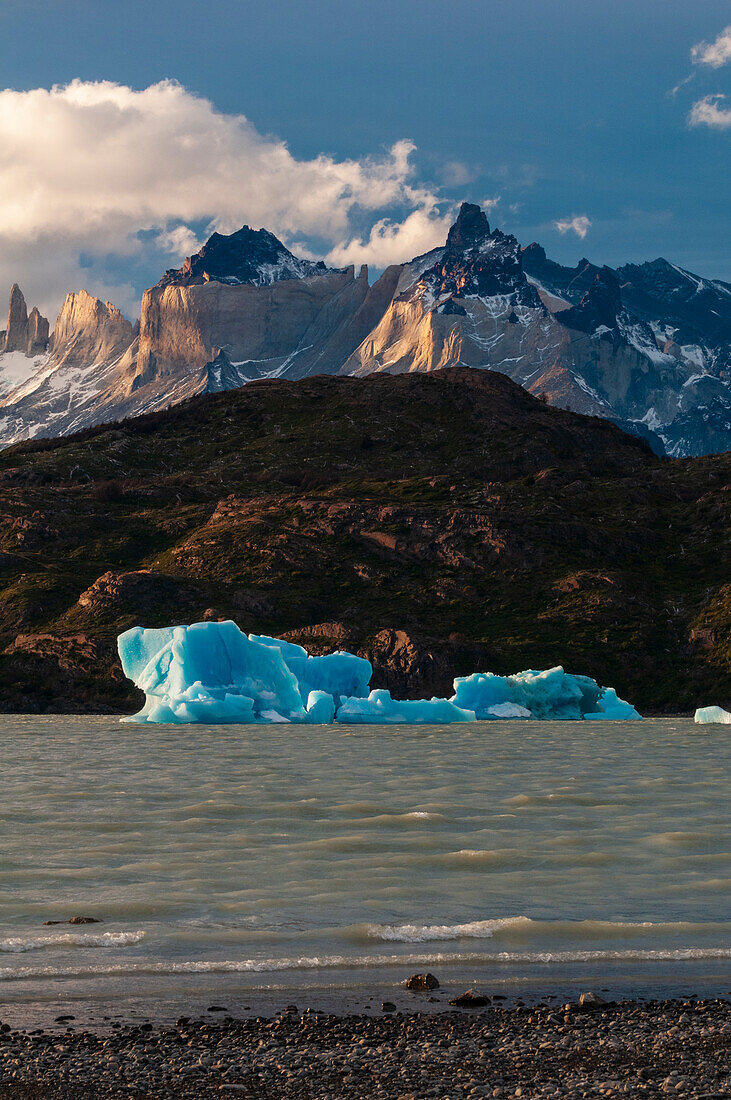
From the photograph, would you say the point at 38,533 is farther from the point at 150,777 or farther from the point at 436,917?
the point at 436,917

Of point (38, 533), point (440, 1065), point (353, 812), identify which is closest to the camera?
point (440, 1065)

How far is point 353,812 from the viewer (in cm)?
2452

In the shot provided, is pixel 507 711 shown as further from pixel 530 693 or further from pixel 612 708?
pixel 612 708

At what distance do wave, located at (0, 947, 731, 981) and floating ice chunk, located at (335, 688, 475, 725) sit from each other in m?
58.9

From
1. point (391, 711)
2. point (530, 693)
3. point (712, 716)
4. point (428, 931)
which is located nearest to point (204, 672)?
point (391, 711)

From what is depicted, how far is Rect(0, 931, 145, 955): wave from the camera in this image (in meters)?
12.6

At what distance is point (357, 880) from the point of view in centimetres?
1658

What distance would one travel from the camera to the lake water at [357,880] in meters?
12.0

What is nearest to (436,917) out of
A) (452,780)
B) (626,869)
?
(626,869)

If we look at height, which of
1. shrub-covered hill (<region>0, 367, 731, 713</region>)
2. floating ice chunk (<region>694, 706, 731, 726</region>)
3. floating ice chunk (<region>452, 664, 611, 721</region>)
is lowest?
floating ice chunk (<region>694, 706, 731, 726</region>)

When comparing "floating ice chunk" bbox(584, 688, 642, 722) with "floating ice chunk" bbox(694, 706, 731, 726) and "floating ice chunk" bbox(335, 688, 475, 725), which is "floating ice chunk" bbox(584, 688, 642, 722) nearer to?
"floating ice chunk" bbox(694, 706, 731, 726)

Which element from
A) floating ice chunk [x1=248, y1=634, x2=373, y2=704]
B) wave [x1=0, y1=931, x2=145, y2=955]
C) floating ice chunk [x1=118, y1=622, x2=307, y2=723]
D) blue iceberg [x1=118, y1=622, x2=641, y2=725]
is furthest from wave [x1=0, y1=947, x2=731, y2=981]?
floating ice chunk [x1=248, y1=634, x2=373, y2=704]

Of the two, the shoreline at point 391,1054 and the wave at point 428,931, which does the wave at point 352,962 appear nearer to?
the wave at point 428,931

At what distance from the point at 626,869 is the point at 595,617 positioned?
97993 millimetres
